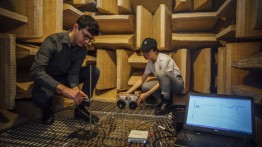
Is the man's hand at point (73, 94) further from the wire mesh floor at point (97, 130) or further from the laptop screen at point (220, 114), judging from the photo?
the laptop screen at point (220, 114)

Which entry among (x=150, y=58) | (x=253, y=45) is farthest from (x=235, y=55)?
(x=150, y=58)

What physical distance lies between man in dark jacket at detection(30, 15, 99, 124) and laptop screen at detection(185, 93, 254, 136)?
0.72 meters

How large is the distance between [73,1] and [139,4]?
83 centimetres

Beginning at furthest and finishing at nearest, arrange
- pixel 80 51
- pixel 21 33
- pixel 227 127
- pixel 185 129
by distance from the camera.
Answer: pixel 80 51 → pixel 21 33 → pixel 185 129 → pixel 227 127

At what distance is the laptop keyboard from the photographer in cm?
101

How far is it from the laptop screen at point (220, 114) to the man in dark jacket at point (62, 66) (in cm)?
72

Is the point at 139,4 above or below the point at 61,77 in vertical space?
above

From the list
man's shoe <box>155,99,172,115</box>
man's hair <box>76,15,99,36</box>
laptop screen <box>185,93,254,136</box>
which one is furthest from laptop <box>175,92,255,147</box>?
man's hair <box>76,15,99,36</box>

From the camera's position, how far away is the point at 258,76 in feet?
5.34

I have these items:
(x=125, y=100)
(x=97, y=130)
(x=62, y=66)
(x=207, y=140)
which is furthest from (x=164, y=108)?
(x=62, y=66)

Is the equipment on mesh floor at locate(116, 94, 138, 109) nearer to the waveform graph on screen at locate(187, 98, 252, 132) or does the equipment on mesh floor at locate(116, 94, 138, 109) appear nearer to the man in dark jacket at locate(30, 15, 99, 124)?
the man in dark jacket at locate(30, 15, 99, 124)

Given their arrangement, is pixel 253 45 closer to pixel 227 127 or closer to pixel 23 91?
pixel 227 127

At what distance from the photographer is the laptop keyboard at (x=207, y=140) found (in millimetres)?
1014

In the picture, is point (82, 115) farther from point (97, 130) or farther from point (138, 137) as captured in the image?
point (138, 137)
